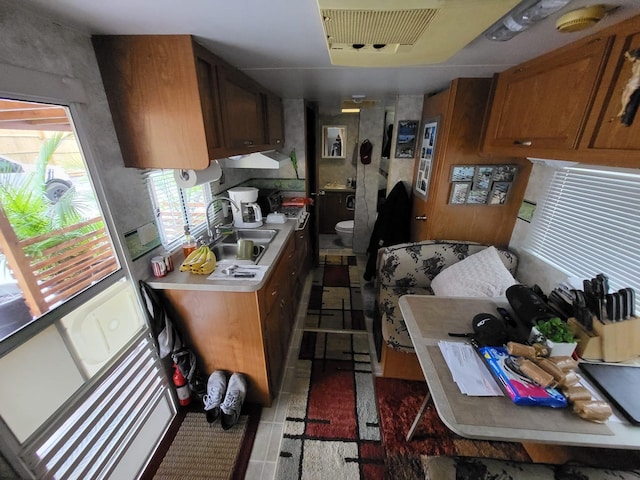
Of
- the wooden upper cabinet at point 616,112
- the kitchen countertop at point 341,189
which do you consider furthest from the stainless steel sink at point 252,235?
the kitchen countertop at point 341,189

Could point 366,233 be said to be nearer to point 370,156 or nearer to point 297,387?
point 370,156

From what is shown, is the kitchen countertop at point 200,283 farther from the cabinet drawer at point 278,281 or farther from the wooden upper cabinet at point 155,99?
the wooden upper cabinet at point 155,99

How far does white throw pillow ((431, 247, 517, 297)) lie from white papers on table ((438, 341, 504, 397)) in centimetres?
80

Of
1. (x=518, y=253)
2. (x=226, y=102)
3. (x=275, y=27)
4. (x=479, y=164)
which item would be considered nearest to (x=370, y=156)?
(x=479, y=164)

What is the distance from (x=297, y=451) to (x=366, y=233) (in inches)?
110

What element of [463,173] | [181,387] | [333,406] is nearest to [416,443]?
[333,406]

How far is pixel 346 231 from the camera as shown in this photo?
4.06m

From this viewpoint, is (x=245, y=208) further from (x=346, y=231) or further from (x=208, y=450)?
(x=346, y=231)

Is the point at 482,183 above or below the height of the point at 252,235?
above

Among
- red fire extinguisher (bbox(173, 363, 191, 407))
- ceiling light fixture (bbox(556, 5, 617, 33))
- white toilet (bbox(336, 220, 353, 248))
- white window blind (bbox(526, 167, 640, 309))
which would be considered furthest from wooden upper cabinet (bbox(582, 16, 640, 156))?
white toilet (bbox(336, 220, 353, 248))

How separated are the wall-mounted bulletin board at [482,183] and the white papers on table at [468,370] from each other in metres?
1.37

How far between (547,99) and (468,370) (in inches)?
52.5

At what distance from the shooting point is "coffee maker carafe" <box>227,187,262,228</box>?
217 centimetres

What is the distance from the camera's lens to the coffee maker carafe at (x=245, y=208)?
7.13 feet
